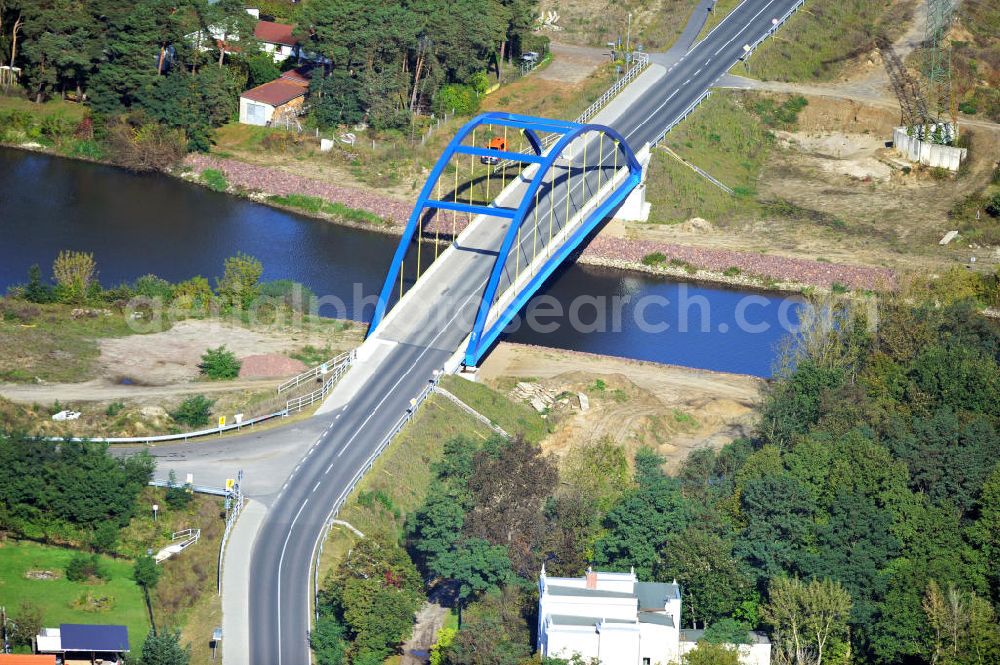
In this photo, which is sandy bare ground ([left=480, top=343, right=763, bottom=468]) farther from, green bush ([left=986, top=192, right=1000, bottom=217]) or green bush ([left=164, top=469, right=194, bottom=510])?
green bush ([left=986, top=192, right=1000, bottom=217])

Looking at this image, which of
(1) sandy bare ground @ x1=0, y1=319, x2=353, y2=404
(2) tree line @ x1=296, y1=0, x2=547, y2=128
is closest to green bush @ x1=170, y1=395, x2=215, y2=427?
(1) sandy bare ground @ x1=0, y1=319, x2=353, y2=404

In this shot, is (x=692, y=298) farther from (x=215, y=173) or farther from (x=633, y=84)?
(x=215, y=173)

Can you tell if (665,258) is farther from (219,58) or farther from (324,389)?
(219,58)

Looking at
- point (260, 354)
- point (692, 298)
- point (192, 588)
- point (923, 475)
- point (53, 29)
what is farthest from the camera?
point (53, 29)

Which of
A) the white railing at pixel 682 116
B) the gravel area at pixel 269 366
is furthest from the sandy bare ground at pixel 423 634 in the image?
the white railing at pixel 682 116

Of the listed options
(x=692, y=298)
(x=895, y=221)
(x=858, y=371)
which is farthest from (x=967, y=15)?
(x=858, y=371)

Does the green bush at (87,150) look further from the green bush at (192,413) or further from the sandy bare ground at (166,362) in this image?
the green bush at (192,413)
